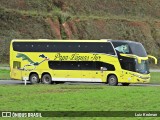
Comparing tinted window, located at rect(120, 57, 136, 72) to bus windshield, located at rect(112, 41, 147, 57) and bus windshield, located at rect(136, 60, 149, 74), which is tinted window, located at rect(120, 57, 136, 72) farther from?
bus windshield, located at rect(112, 41, 147, 57)

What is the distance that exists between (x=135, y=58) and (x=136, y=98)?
50.8ft

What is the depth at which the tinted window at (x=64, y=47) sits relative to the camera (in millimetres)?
39028

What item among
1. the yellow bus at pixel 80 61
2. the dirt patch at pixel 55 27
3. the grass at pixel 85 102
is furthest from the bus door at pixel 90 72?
the dirt patch at pixel 55 27

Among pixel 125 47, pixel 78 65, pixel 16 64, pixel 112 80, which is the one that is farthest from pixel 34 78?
pixel 125 47

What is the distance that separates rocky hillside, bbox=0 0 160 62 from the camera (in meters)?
72.4

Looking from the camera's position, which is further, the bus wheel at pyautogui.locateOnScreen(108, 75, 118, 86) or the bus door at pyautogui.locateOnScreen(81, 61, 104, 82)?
the bus door at pyautogui.locateOnScreen(81, 61, 104, 82)

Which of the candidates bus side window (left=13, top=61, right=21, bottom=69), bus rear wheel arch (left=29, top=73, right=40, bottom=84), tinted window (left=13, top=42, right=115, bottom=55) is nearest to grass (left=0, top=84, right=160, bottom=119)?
tinted window (left=13, top=42, right=115, bottom=55)

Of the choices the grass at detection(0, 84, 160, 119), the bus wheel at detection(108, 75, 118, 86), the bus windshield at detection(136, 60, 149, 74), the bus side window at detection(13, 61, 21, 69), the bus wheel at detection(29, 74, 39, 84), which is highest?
the bus side window at detection(13, 61, 21, 69)

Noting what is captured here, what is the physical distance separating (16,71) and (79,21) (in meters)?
36.6

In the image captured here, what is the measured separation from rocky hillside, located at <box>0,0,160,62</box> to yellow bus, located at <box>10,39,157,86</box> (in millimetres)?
27586

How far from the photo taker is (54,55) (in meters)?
40.3

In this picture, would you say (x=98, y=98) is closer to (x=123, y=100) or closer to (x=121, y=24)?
(x=123, y=100)

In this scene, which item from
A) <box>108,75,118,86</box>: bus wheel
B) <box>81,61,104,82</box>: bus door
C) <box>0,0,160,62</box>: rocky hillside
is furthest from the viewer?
<box>0,0,160,62</box>: rocky hillside

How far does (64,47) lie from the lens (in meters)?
40.2
